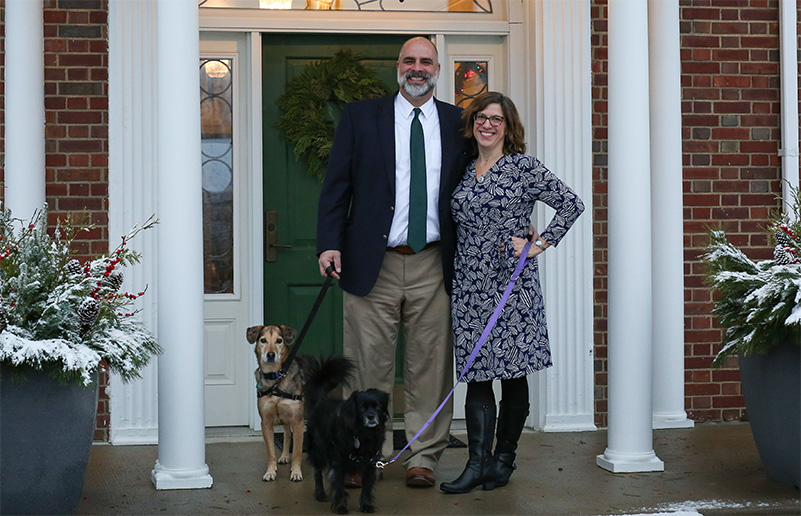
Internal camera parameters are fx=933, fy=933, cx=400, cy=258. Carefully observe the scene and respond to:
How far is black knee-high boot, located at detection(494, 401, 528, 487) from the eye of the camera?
4.24 metres

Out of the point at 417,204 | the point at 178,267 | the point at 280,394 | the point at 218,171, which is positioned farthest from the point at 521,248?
the point at 218,171

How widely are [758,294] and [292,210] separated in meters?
2.83

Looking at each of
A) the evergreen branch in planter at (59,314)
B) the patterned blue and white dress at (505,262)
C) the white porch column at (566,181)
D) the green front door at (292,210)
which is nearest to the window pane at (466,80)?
the white porch column at (566,181)

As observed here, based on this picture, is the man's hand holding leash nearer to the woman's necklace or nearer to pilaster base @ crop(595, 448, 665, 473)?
the woman's necklace

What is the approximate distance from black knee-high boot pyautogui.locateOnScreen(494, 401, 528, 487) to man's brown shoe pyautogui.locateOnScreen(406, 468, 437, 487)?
0.99ft

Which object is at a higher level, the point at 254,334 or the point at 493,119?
the point at 493,119

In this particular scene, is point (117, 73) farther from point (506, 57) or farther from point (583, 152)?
point (583, 152)

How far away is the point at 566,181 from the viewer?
5539 millimetres

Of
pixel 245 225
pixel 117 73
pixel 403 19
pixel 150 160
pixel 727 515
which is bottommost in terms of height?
pixel 727 515

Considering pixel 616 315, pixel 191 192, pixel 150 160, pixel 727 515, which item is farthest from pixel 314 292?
pixel 727 515

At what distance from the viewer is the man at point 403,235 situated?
431cm

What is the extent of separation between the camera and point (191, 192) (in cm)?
426

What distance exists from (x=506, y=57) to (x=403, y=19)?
0.68 metres

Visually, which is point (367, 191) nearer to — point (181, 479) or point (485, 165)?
point (485, 165)
